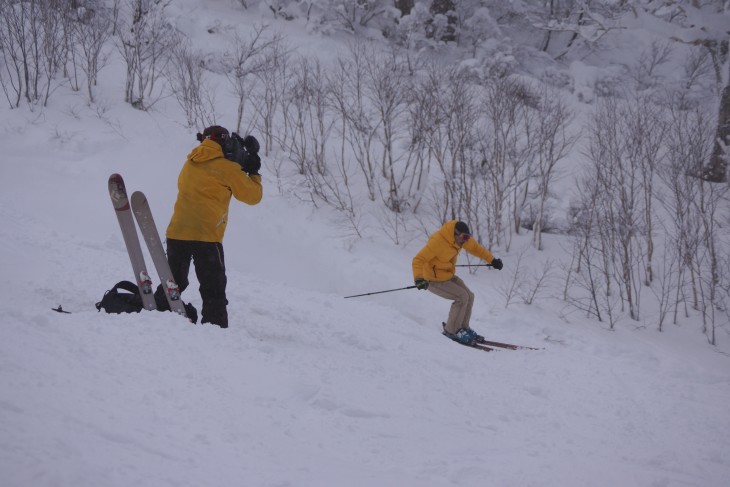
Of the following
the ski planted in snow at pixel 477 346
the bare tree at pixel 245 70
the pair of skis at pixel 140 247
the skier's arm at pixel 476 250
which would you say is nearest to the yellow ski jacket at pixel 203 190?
the pair of skis at pixel 140 247

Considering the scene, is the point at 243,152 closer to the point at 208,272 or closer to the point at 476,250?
the point at 208,272

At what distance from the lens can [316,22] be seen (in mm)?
23016

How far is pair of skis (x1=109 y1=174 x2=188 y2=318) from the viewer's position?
173 inches

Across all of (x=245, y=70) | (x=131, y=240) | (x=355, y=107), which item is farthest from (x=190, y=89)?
(x=131, y=240)

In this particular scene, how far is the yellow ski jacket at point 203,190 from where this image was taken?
427 cm

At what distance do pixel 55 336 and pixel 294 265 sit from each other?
→ 808 cm

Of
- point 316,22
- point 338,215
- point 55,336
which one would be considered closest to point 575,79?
point 316,22

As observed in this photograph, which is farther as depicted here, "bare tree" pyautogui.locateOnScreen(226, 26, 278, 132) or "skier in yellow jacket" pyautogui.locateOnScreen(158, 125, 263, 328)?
"bare tree" pyautogui.locateOnScreen(226, 26, 278, 132)

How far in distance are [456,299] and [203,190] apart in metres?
3.87

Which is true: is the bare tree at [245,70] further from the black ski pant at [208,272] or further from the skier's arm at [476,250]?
the black ski pant at [208,272]

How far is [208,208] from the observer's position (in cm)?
429

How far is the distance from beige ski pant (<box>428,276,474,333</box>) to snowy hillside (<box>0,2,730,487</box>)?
1.36ft

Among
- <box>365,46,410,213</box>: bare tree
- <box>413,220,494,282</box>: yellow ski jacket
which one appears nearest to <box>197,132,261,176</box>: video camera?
<box>413,220,494,282</box>: yellow ski jacket

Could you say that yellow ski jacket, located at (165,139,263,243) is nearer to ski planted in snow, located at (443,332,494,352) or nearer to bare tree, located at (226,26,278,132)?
ski planted in snow, located at (443,332,494,352)
